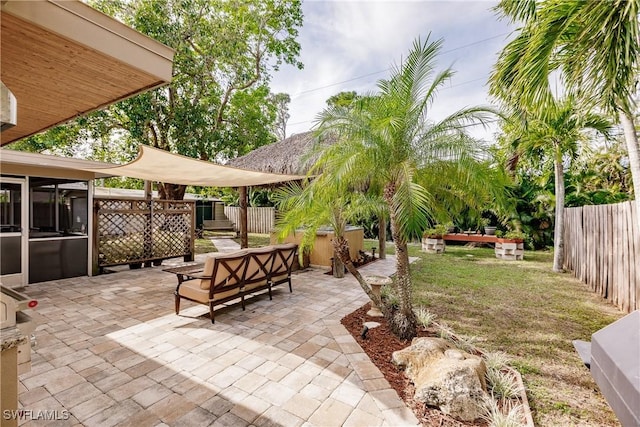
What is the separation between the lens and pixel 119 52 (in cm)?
186

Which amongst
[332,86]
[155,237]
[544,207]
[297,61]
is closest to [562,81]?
[544,207]

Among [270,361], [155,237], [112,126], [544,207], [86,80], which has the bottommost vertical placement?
[270,361]

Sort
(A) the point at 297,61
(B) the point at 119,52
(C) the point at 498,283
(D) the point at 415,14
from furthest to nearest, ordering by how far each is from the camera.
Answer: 1. (A) the point at 297,61
2. (C) the point at 498,283
3. (D) the point at 415,14
4. (B) the point at 119,52

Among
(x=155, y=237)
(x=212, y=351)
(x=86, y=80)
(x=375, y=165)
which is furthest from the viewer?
(x=155, y=237)

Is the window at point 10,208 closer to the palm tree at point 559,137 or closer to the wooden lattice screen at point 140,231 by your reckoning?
the wooden lattice screen at point 140,231

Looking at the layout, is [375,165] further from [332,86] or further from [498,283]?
[332,86]

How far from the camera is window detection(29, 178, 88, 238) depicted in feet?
21.8

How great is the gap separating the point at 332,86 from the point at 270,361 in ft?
74.3

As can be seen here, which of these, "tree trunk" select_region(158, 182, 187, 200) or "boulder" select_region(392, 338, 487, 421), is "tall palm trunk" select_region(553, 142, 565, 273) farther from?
Answer: "tree trunk" select_region(158, 182, 187, 200)

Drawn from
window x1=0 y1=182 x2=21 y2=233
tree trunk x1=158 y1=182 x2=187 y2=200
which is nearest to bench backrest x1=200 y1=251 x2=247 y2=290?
window x1=0 y1=182 x2=21 y2=233

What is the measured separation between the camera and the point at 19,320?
1.44 meters

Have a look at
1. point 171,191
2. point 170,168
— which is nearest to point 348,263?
point 170,168

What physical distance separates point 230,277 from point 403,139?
3.41 meters

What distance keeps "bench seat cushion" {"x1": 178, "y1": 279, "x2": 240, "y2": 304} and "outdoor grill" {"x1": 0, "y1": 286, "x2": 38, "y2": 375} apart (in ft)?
9.87
